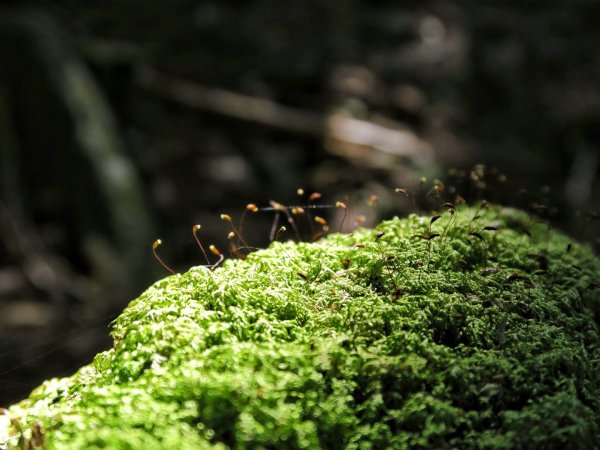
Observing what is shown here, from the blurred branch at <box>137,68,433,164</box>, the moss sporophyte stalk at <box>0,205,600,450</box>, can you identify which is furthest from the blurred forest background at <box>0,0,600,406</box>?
the moss sporophyte stalk at <box>0,205,600,450</box>

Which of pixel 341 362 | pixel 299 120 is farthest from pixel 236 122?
pixel 341 362

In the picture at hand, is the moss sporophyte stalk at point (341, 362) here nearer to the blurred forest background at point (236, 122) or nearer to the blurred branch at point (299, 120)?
the blurred forest background at point (236, 122)

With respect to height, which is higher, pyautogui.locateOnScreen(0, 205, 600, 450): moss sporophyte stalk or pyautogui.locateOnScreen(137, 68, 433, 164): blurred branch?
pyautogui.locateOnScreen(137, 68, 433, 164): blurred branch

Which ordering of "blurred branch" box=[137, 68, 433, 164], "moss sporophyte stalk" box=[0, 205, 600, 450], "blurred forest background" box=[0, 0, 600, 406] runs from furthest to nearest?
"blurred branch" box=[137, 68, 433, 164] < "blurred forest background" box=[0, 0, 600, 406] < "moss sporophyte stalk" box=[0, 205, 600, 450]

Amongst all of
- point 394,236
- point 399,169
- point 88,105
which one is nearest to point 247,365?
point 394,236

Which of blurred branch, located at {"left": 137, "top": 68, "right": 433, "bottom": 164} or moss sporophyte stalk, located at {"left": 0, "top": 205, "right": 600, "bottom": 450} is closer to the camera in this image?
moss sporophyte stalk, located at {"left": 0, "top": 205, "right": 600, "bottom": 450}

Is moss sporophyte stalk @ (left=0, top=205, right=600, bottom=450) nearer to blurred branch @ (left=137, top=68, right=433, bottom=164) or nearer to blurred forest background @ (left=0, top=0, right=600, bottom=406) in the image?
blurred forest background @ (left=0, top=0, right=600, bottom=406)

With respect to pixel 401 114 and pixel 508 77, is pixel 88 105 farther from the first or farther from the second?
pixel 508 77

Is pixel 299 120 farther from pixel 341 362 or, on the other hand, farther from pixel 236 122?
pixel 341 362
